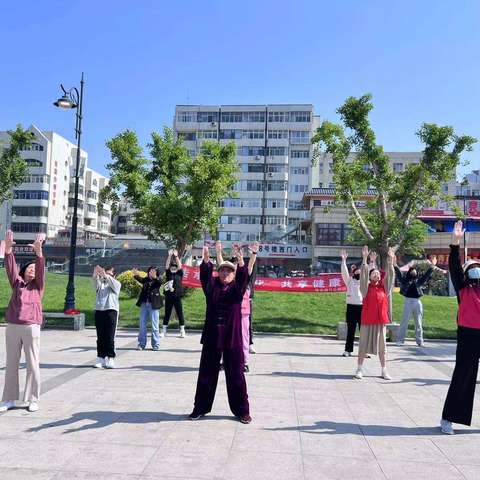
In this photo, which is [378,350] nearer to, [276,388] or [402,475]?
[276,388]

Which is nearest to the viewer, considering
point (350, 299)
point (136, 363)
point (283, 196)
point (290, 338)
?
point (136, 363)

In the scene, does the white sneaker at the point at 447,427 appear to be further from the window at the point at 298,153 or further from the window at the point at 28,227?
the window at the point at 28,227

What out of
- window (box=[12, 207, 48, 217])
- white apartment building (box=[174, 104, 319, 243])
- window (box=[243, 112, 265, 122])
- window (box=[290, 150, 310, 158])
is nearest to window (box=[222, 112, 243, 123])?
white apartment building (box=[174, 104, 319, 243])

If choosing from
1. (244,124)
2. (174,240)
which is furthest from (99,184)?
(174,240)

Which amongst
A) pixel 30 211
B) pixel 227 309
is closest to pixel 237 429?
pixel 227 309

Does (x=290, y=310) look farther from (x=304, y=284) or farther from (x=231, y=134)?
(x=231, y=134)

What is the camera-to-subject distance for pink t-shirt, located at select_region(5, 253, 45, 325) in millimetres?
6027

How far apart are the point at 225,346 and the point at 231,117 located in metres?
60.7

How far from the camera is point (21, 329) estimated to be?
606 centimetres

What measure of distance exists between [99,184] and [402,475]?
8309cm

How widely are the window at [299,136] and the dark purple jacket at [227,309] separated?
195 ft

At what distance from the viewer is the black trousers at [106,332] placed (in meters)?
8.66

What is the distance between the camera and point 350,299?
11.0 meters

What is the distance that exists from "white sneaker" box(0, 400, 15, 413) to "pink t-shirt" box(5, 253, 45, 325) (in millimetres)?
896
